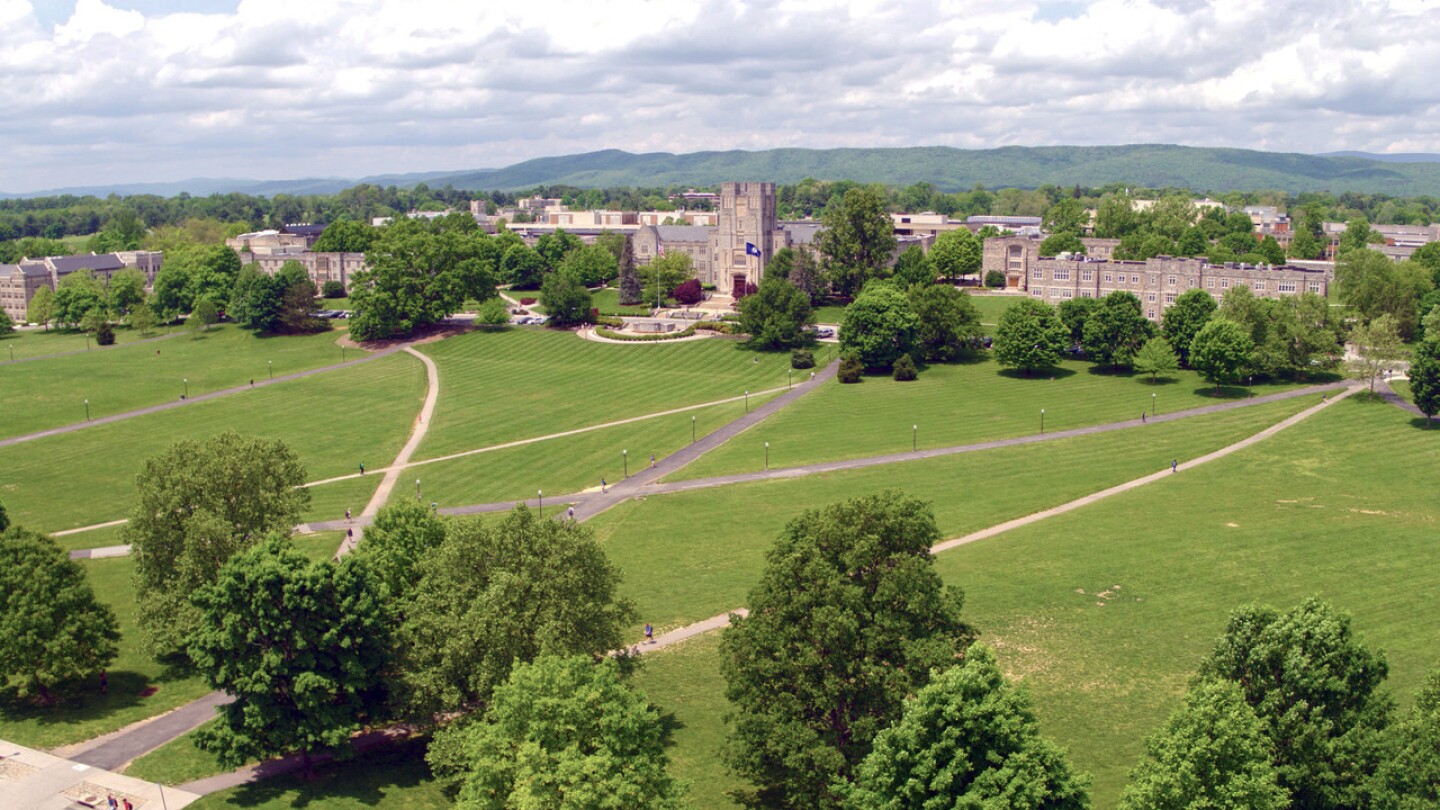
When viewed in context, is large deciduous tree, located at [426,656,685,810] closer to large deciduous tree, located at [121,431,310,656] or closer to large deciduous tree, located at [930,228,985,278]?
large deciduous tree, located at [121,431,310,656]

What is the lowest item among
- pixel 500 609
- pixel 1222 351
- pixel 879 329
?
pixel 500 609

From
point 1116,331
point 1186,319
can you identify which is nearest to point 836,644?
point 1116,331

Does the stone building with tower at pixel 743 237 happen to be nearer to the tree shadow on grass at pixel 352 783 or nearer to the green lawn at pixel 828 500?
the green lawn at pixel 828 500

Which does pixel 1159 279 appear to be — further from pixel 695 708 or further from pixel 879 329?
pixel 695 708

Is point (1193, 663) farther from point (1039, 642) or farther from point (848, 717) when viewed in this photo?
point (848, 717)

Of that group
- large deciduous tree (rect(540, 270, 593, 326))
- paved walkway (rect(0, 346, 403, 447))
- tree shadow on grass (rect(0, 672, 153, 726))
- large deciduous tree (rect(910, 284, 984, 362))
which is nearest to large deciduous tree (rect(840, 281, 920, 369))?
large deciduous tree (rect(910, 284, 984, 362))
